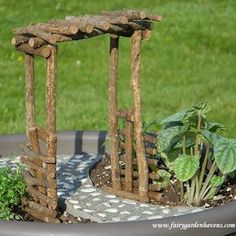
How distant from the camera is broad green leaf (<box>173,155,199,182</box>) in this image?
14.7 ft

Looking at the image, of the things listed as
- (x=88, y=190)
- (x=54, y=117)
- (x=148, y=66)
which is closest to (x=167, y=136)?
(x=88, y=190)

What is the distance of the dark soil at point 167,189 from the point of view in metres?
4.75

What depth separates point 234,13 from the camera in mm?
10578

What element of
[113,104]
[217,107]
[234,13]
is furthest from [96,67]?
[113,104]

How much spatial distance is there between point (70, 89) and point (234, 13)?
3113 millimetres

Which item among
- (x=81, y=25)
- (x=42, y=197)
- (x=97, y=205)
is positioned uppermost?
(x=81, y=25)

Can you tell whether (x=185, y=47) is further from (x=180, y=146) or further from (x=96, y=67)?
(x=180, y=146)

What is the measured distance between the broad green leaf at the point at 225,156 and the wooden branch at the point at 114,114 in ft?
2.05

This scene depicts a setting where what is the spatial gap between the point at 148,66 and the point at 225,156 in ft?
15.5

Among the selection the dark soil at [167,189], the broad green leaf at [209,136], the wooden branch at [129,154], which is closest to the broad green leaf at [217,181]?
the dark soil at [167,189]

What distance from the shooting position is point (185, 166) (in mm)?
4492

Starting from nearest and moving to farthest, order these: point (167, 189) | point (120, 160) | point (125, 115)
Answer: point (125, 115) → point (167, 189) → point (120, 160)

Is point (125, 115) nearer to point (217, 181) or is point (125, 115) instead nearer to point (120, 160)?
point (120, 160)

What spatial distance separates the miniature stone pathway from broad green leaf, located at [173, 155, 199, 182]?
213mm
